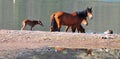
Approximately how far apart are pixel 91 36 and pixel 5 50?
6.01 m

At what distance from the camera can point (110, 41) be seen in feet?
56.8

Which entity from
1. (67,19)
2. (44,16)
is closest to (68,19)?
(67,19)

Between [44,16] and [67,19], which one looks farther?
[44,16]

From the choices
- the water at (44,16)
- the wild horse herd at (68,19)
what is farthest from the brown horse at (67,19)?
the water at (44,16)

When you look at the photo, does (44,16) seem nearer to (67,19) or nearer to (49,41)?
(67,19)

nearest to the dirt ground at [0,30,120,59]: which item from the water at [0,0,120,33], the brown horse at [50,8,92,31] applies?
the brown horse at [50,8,92,31]

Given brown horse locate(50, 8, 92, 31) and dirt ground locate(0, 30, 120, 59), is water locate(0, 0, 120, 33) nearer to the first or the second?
brown horse locate(50, 8, 92, 31)

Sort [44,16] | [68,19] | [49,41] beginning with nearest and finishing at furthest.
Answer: [49,41] < [68,19] < [44,16]

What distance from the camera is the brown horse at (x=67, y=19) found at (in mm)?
20844

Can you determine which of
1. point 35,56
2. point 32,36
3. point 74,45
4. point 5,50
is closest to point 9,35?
point 32,36

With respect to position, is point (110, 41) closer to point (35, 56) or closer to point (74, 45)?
point (74, 45)

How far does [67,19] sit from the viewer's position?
2098 centimetres

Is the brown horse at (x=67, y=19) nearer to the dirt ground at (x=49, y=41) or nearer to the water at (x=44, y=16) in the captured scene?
the dirt ground at (x=49, y=41)

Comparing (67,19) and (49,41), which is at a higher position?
(67,19)
